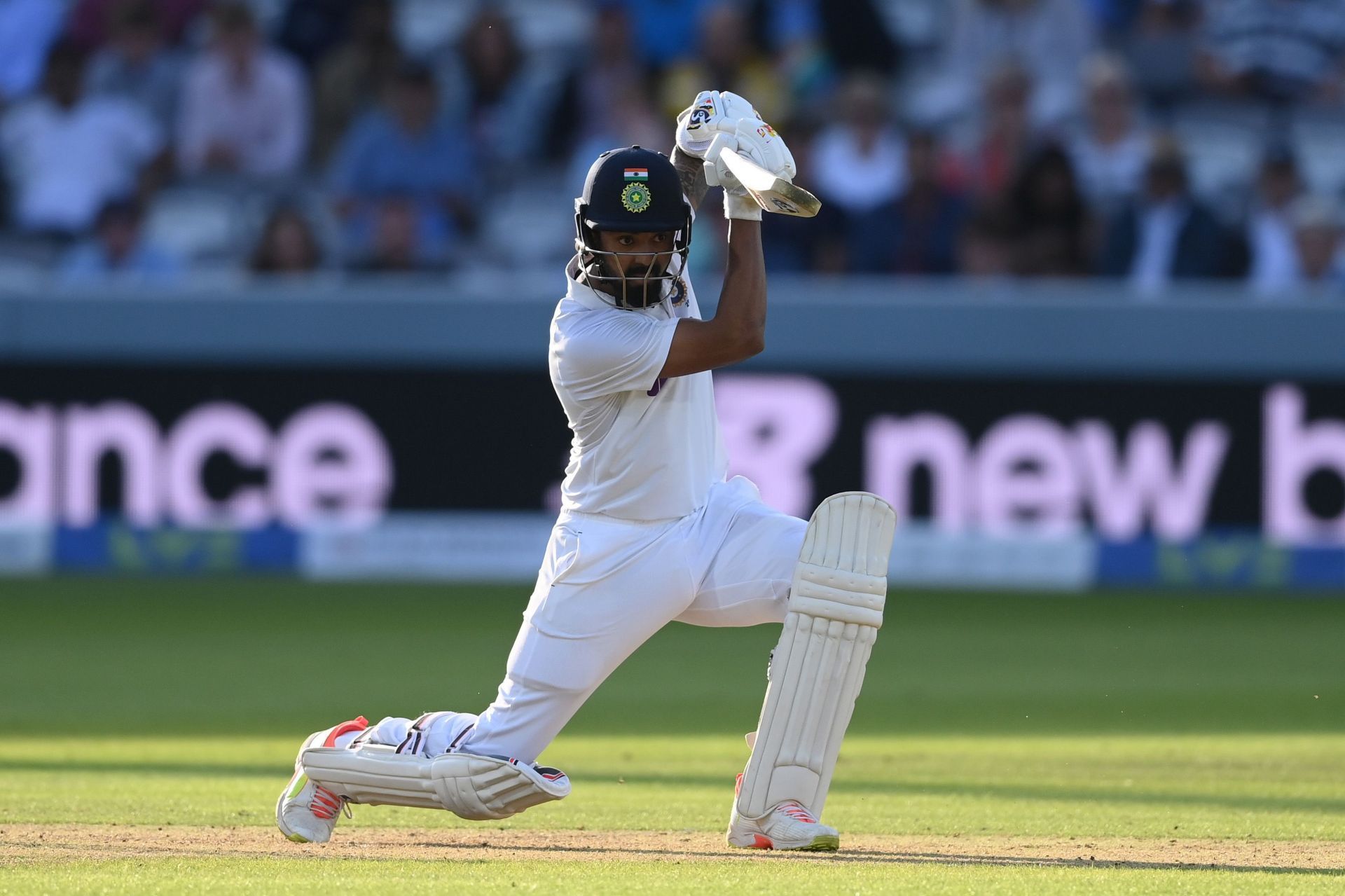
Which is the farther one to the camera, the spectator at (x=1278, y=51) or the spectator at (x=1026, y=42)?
the spectator at (x=1026, y=42)

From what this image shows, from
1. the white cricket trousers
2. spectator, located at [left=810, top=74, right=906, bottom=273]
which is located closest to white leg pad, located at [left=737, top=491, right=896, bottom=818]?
the white cricket trousers

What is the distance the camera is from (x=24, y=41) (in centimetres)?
1363

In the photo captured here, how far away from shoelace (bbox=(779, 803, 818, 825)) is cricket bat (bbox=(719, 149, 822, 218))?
1.28 metres

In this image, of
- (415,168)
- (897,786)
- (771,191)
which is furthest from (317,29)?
(771,191)

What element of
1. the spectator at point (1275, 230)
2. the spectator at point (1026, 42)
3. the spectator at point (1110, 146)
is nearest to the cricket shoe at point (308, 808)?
the spectator at point (1275, 230)

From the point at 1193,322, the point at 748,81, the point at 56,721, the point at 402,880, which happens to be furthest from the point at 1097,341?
the point at 402,880

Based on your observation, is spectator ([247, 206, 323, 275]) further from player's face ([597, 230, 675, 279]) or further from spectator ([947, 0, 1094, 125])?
player's face ([597, 230, 675, 279])

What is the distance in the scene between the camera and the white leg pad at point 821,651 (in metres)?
4.55

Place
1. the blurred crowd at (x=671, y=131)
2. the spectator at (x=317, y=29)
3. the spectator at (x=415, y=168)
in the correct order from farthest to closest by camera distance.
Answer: the spectator at (x=317, y=29)
the spectator at (x=415, y=168)
the blurred crowd at (x=671, y=131)

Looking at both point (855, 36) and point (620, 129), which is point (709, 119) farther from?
point (855, 36)

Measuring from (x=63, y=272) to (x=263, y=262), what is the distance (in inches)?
53.2

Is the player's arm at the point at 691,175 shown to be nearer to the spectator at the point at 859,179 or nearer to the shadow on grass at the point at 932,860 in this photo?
the shadow on grass at the point at 932,860

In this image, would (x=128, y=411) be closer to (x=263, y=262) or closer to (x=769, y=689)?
(x=263, y=262)

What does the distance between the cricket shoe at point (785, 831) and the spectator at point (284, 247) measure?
7.63 meters
